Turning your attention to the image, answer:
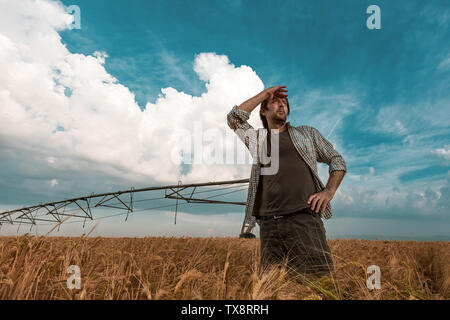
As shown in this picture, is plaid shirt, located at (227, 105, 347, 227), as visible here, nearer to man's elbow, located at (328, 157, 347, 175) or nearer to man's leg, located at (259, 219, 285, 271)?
man's elbow, located at (328, 157, 347, 175)

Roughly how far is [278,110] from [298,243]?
1842 mm

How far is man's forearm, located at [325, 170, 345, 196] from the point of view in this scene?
303cm

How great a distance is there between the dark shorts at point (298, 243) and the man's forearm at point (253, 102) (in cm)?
153

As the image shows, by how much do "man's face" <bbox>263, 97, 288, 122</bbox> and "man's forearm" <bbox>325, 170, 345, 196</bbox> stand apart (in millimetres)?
1053

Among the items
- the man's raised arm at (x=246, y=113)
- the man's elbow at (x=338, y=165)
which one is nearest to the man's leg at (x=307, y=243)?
the man's elbow at (x=338, y=165)

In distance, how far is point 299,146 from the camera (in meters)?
3.38

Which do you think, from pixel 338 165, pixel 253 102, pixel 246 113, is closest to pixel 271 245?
pixel 338 165

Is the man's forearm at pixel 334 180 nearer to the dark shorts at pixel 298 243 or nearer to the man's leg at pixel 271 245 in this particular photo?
the dark shorts at pixel 298 243

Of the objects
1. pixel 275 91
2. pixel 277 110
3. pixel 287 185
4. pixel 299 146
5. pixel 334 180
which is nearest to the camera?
pixel 334 180

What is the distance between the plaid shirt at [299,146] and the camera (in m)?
3.33

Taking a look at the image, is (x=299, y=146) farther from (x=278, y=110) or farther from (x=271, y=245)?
(x=271, y=245)
